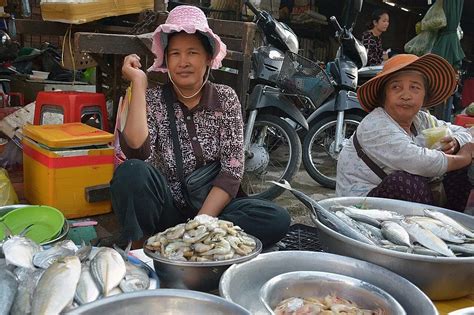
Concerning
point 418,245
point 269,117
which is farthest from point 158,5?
point 418,245

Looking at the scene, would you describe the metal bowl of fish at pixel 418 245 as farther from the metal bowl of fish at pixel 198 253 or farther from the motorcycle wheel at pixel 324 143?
the motorcycle wheel at pixel 324 143

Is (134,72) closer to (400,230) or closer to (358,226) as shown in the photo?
(358,226)

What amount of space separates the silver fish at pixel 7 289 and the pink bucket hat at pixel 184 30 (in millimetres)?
1349

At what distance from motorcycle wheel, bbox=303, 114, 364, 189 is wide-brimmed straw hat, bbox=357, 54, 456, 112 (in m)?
2.26

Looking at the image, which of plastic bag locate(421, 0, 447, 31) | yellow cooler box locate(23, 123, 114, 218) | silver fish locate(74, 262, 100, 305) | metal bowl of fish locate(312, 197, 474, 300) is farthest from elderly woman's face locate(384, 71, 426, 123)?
plastic bag locate(421, 0, 447, 31)

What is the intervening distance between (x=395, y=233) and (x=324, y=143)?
147 inches

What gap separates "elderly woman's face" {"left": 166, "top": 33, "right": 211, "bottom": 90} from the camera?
2.38 meters

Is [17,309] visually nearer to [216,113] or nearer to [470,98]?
[216,113]

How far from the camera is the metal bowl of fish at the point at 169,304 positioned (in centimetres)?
136

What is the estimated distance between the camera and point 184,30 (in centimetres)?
233

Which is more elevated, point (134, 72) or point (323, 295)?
point (134, 72)

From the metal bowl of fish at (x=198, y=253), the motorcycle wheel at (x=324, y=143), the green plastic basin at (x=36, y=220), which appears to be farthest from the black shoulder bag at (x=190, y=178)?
the motorcycle wheel at (x=324, y=143)

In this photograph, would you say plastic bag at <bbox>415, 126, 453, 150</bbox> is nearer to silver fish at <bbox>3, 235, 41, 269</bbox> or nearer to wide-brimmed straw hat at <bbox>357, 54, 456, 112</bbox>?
wide-brimmed straw hat at <bbox>357, 54, 456, 112</bbox>

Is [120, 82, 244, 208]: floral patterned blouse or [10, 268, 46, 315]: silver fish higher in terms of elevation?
[120, 82, 244, 208]: floral patterned blouse
